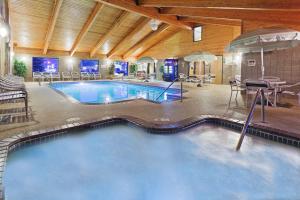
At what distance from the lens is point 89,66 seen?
1881 cm

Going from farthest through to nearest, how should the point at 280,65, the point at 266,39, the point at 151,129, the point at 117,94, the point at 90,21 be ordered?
1. the point at 90,21
2. the point at 117,94
3. the point at 280,65
4. the point at 266,39
5. the point at 151,129

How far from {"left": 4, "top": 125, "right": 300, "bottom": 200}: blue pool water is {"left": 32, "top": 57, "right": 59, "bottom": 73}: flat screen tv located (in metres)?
14.9

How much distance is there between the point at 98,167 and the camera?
8.95 feet

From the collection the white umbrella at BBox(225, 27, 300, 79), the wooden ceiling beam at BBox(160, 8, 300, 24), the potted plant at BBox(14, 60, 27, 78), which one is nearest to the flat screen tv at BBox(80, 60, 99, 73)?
the potted plant at BBox(14, 60, 27, 78)

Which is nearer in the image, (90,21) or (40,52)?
(90,21)

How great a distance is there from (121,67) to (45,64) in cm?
704

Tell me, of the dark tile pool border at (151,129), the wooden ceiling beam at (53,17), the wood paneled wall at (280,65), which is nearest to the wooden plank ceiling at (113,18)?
the wooden ceiling beam at (53,17)

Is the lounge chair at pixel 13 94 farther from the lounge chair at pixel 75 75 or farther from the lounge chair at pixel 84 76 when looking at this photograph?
the lounge chair at pixel 84 76

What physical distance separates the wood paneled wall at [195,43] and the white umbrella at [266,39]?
804cm

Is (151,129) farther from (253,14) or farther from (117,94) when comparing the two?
(117,94)

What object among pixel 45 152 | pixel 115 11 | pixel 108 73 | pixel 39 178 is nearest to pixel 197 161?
pixel 39 178

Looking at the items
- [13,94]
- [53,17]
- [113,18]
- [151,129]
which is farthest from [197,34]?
[13,94]

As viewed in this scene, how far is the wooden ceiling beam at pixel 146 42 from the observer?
14.6 meters

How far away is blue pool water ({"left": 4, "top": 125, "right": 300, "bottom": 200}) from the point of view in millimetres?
2203
